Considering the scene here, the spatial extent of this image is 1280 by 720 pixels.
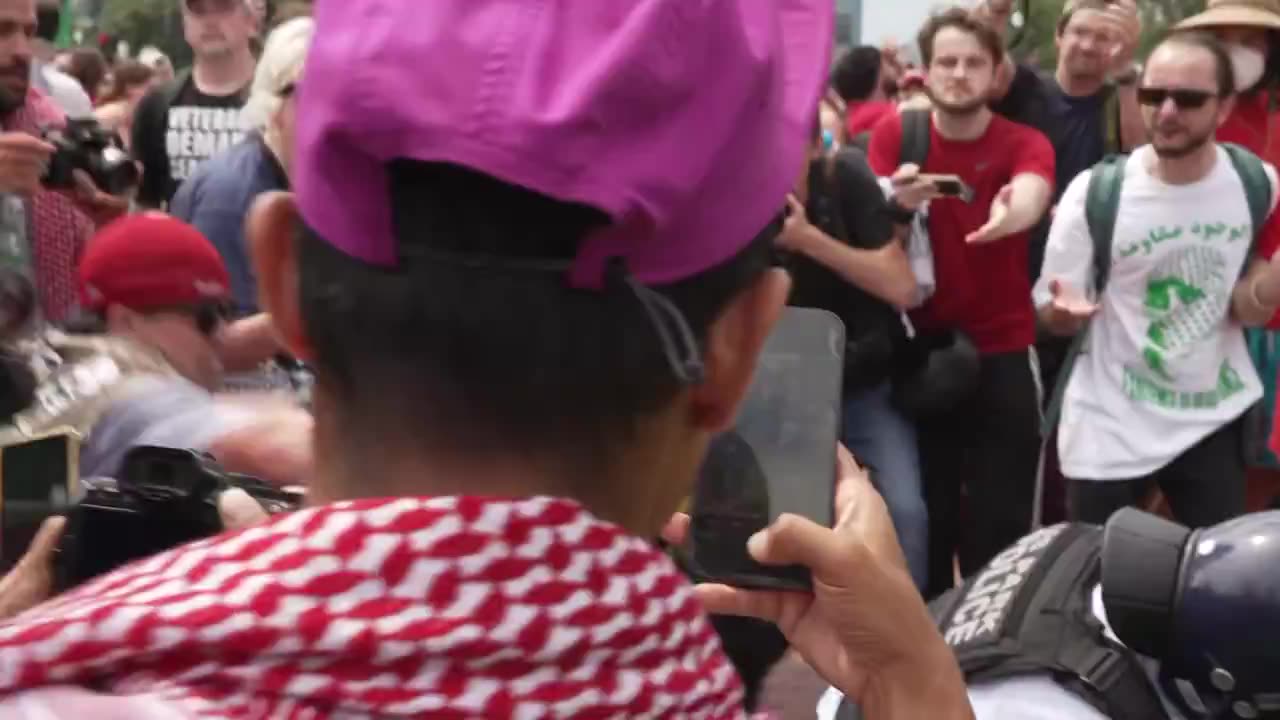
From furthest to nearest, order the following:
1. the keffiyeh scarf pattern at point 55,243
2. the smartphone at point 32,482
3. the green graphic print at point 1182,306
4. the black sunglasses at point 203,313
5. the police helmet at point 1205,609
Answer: the green graphic print at point 1182,306
the keffiyeh scarf pattern at point 55,243
the black sunglasses at point 203,313
the police helmet at point 1205,609
the smartphone at point 32,482

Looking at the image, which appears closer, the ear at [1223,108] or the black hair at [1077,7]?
the ear at [1223,108]

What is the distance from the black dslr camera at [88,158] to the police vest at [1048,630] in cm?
273

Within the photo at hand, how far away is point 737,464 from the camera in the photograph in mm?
1479

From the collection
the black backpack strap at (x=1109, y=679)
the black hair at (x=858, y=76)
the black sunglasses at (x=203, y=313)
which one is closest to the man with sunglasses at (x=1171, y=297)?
the black sunglasses at (x=203, y=313)

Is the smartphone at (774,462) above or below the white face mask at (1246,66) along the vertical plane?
below

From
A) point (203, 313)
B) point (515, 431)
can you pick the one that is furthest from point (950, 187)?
point (515, 431)

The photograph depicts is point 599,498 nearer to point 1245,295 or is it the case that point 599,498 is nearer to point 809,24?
point 809,24

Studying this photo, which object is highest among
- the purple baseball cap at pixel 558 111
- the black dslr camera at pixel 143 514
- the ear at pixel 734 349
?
the purple baseball cap at pixel 558 111

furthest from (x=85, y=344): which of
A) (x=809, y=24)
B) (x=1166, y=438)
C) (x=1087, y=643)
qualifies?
(x=1166, y=438)

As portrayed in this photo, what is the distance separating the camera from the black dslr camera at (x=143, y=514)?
1.62m

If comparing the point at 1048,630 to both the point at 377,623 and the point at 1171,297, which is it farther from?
the point at 1171,297

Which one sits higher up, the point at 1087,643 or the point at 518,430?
the point at 518,430

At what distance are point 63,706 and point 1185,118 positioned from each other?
14.7 feet

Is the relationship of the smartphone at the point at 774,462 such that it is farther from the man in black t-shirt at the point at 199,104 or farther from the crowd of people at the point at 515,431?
the man in black t-shirt at the point at 199,104
